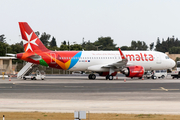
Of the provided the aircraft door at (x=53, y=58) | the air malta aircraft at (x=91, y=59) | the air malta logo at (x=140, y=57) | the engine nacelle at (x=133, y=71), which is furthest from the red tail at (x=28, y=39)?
the air malta logo at (x=140, y=57)

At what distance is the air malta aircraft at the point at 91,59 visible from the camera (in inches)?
1869

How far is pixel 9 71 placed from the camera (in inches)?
3292

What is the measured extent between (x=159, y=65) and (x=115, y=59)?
741 cm

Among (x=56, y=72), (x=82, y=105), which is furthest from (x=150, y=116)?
(x=56, y=72)

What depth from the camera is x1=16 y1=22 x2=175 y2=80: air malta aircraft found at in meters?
47.5

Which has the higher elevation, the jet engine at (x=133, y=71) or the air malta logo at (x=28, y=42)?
the air malta logo at (x=28, y=42)

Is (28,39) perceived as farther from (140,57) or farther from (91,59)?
(140,57)

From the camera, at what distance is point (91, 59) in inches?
1966

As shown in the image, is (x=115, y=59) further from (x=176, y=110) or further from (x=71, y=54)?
(x=176, y=110)

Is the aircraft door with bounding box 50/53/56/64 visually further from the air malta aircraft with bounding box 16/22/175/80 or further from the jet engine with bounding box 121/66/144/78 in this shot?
the jet engine with bounding box 121/66/144/78

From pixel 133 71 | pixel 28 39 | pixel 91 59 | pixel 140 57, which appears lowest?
pixel 133 71

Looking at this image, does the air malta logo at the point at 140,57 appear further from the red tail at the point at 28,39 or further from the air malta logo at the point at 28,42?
the air malta logo at the point at 28,42

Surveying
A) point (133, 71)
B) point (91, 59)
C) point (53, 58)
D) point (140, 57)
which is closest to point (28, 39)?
point (53, 58)

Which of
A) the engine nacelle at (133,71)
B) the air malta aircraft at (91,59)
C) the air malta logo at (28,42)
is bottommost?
the engine nacelle at (133,71)
